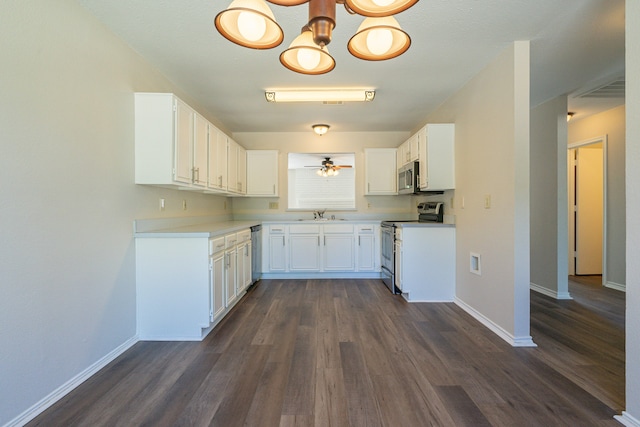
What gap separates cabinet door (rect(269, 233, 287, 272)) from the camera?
4223mm

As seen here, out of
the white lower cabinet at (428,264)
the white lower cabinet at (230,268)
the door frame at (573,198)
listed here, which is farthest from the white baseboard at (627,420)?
the door frame at (573,198)

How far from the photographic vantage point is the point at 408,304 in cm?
311

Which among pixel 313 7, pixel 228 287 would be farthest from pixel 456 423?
pixel 228 287

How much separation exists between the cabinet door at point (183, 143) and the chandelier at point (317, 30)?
144 cm

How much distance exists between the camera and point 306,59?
1.34 meters

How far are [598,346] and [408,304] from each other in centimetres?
154

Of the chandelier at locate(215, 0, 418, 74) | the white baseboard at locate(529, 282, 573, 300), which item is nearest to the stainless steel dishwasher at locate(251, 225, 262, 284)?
the chandelier at locate(215, 0, 418, 74)

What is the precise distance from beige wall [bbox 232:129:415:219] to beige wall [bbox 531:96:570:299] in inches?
68.9

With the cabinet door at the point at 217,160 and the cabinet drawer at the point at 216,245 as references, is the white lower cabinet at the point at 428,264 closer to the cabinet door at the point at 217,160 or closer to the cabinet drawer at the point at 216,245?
the cabinet drawer at the point at 216,245

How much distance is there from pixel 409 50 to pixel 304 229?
2749 mm

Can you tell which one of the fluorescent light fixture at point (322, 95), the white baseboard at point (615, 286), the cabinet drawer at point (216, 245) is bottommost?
the white baseboard at point (615, 286)

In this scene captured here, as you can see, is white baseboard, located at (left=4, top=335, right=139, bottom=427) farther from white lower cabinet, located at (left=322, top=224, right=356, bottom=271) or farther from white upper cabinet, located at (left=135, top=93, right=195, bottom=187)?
white lower cabinet, located at (left=322, top=224, right=356, bottom=271)

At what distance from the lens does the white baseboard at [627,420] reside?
4.25ft

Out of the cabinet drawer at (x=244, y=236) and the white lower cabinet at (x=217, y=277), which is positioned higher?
the cabinet drawer at (x=244, y=236)
